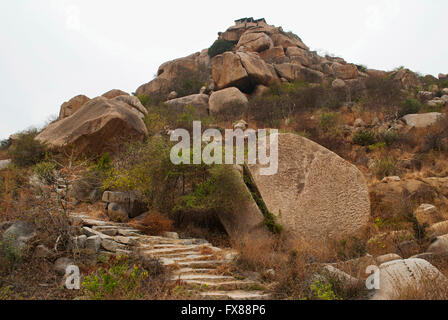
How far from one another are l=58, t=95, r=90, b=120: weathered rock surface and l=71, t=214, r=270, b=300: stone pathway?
12733 millimetres

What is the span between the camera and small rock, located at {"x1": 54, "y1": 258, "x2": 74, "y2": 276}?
419cm

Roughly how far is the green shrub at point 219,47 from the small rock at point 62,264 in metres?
27.7

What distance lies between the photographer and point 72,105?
16984 mm

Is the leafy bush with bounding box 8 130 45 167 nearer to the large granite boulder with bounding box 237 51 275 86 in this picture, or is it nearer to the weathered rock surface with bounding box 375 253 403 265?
the weathered rock surface with bounding box 375 253 403 265

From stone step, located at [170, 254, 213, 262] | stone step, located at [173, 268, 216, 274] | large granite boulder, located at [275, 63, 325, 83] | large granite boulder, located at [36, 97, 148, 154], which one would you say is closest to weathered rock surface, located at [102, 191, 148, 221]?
stone step, located at [170, 254, 213, 262]

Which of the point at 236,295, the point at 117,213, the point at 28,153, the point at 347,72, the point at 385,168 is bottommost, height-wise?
the point at 236,295

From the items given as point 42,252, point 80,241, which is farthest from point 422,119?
point 42,252

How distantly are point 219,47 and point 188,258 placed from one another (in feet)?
91.2

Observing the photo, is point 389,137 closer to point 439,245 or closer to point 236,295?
point 439,245

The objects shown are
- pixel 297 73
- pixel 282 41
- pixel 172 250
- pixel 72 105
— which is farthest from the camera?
pixel 282 41

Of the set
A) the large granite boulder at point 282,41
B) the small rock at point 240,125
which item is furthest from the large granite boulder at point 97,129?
the large granite boulder at point 282,41
